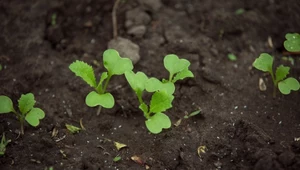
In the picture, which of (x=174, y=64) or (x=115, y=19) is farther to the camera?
(x=115, y=19)

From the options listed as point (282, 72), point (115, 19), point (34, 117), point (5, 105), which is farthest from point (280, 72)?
point (5, 105)

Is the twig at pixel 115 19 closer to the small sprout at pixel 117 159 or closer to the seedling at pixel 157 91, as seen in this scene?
the seedling at pixel 157 91

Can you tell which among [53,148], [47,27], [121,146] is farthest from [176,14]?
[53,148]

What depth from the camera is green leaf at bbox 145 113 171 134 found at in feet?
6.74

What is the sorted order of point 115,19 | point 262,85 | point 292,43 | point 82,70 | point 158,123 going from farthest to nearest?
point 115,19
point 262,85
point 292,43
point 82,70
point 158,123

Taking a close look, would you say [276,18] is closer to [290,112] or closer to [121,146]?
[290,112]

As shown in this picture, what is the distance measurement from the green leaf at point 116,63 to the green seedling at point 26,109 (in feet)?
1.61

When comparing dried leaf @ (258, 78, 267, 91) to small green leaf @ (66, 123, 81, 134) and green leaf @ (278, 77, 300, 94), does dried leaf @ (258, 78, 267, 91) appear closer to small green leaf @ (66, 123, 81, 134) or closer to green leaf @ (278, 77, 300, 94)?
green leaf @ (278, 77, 300, 94)

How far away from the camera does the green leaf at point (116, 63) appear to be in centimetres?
221

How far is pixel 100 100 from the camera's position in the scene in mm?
2135

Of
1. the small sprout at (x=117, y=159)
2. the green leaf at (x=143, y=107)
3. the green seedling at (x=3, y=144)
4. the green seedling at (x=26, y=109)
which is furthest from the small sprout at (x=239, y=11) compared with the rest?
the green seedling at (x=3, y=144)

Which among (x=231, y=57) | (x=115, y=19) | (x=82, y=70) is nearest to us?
(x=82, y=70)

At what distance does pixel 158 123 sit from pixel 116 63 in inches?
18.4

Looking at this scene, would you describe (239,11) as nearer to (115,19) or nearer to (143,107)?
(115,19)
